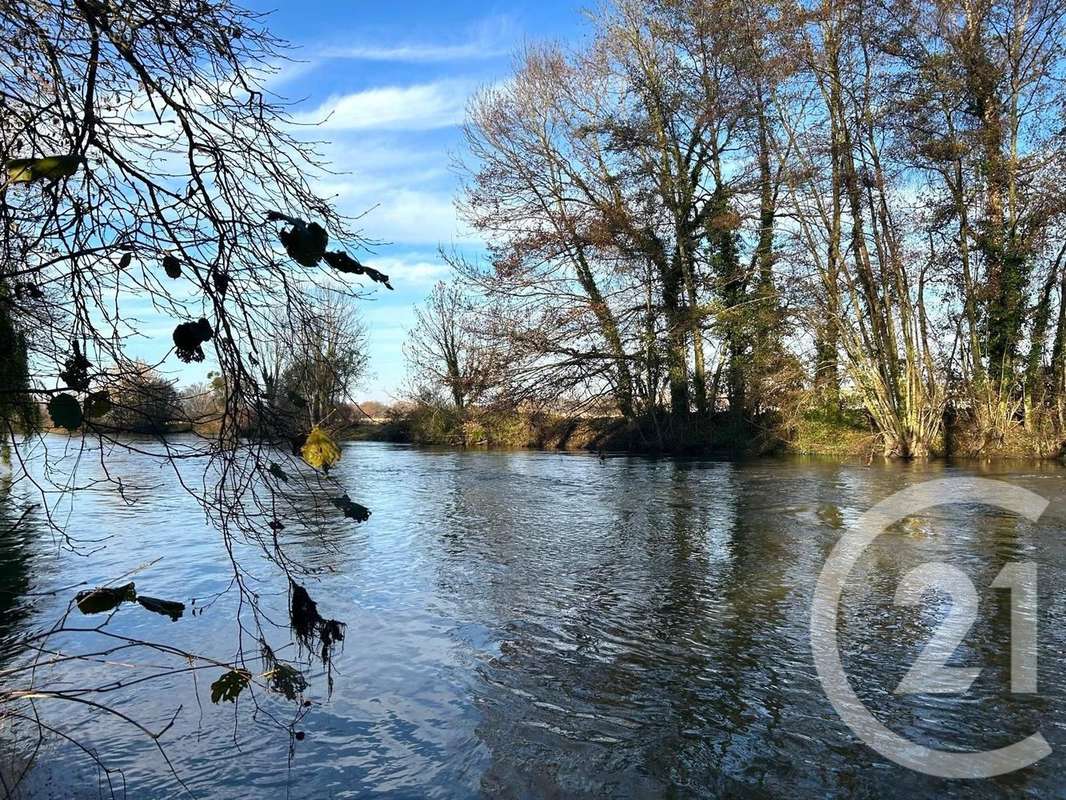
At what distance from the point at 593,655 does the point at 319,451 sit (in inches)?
140

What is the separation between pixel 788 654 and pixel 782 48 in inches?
662

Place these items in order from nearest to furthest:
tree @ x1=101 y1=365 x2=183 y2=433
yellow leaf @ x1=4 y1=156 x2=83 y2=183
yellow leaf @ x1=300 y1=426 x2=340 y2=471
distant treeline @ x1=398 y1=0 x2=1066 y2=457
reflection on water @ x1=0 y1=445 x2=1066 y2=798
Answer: yellow leaf @ x1=4 y1=156 x2=83 y2=183 < yellow leaf @ x1=300 y1=426 x2=340 y2=471 < tree @ x1=101 y1=365 x2=183 y2=433 < reflection on water @ x1=0 y1=445 x2=1066 y2=798 < distant treeline @ x1=398 y1=0 x2=1066 y2=457

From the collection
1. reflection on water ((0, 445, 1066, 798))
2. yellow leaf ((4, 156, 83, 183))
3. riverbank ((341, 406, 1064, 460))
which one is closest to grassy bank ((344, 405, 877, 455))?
riverbank ((341, 406, 1064, 460))

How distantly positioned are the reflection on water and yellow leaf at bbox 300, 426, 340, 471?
4.72ft

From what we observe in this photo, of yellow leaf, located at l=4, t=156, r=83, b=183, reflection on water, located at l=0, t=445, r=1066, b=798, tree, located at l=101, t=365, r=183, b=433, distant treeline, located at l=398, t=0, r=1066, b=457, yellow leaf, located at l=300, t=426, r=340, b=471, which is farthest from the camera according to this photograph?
distant treeline, located at l=398, t=0, r=1066, b=457

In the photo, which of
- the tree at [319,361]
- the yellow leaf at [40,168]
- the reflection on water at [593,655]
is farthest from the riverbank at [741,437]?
the yellow leaf at [40,168]

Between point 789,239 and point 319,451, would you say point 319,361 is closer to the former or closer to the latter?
point 319,451

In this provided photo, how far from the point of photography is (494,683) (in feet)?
15.1

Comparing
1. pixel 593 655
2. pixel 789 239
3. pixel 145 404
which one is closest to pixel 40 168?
pixel 145 404

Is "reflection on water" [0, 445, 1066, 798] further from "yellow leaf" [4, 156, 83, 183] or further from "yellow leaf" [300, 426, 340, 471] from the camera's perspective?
"yellow leaf" [4, 156, 83, 183]

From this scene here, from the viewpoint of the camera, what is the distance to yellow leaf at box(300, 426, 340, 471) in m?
1.89

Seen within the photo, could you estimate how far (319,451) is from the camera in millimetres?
1910

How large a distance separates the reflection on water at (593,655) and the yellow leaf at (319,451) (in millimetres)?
1439

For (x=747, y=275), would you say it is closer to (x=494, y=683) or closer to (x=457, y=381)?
(x=457, y=381)
